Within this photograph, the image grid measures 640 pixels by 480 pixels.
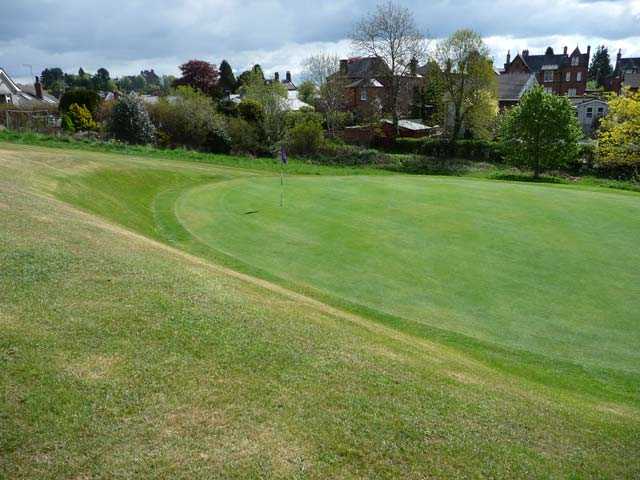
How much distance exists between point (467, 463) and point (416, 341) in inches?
167

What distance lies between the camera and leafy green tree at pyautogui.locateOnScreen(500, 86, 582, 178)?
4378 cm

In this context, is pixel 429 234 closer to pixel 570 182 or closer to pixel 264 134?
pixel 570 182

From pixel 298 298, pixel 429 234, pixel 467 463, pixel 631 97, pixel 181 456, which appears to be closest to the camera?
pixel 181 456

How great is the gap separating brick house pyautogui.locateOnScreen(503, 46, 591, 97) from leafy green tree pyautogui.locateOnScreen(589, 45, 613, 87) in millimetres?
41392

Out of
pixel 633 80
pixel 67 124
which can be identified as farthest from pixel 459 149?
pixel 633 80

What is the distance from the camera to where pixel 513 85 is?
7581cm

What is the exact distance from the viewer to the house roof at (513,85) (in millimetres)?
74438

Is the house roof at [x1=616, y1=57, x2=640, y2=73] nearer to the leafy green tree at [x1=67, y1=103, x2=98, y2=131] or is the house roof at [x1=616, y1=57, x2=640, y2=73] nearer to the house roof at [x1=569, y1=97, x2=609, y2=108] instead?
the house roof at [x1=569, y1=97, x2=609, y2=108]

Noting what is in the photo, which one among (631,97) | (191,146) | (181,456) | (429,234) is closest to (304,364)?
(181,456)

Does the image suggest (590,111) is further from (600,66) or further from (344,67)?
(600,66)

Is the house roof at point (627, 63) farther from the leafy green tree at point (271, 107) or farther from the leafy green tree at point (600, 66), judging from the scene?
the leafy green tree at point (271, 107)

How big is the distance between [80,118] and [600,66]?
142m

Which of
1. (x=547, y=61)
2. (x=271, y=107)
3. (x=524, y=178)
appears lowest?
(x=524, y=178)

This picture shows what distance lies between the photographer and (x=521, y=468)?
6082mm
